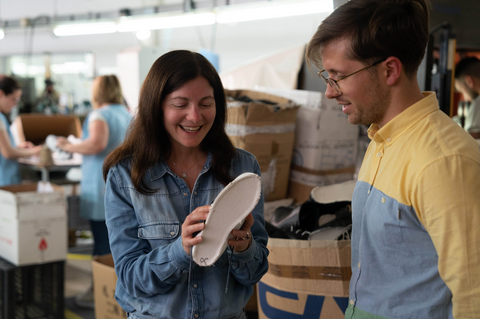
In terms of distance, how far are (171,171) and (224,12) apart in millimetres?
4524

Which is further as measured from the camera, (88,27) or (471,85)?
(88,27)

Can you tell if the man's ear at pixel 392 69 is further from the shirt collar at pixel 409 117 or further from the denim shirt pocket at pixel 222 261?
the denim shirt pocket at pixel 222 261

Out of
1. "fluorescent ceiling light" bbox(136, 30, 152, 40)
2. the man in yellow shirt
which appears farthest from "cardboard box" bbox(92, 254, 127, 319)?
"fluorescent ceiling light" bbox(136, 30, 152, 40)

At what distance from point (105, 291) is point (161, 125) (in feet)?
5.09

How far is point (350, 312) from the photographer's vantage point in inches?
45.6

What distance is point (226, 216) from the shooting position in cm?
104

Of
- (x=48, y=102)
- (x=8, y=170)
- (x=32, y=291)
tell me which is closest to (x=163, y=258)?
(x=32, y=291)

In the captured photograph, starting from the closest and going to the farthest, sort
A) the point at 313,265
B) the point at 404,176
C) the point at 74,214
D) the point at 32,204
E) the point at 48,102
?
the point at 404,176 < the point at 313,265 < the point at 32,204 < the point at 74,214 < the point at 48,102

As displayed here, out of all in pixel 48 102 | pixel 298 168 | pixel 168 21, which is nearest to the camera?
pixel 298 168

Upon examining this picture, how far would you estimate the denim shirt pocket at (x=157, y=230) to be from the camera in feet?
3.98

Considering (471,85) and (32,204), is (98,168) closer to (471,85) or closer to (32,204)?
(32,204)

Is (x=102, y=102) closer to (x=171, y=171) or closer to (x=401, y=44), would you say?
(x=171, y=171)

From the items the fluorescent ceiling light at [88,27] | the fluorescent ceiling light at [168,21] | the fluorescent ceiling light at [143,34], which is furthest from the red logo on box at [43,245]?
the fluorescent ceiling light at [143,34]

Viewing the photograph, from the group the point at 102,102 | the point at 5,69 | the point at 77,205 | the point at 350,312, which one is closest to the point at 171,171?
the point at 350,312
